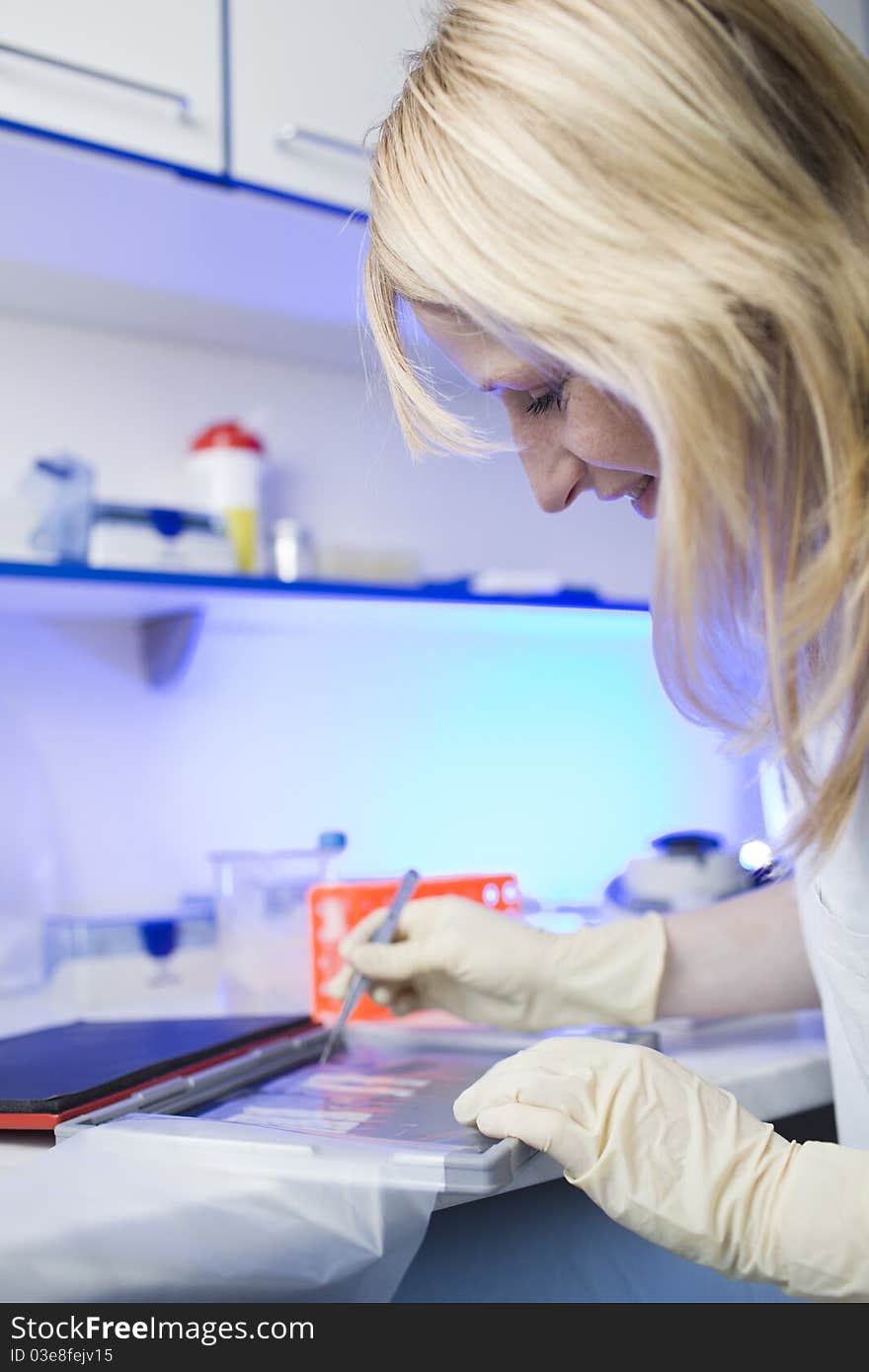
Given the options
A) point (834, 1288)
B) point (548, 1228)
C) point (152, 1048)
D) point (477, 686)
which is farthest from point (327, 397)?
point (834, 1288)

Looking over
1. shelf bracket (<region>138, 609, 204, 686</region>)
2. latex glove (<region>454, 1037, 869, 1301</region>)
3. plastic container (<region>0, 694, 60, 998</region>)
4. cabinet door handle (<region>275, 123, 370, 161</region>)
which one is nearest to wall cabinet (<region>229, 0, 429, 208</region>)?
cabinet door handle (<region>275, 123, 370, 161</region>)

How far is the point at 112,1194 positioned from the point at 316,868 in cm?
84

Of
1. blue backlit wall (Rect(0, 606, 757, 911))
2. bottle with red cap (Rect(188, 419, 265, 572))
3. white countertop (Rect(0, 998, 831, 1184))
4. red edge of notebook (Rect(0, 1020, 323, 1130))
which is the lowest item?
white countertop (Rect(0, 998, 831, 1184))

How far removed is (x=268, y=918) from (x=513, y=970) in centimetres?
43

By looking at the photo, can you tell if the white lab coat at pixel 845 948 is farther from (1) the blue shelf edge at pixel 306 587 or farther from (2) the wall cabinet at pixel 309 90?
(2) the wall cabinet at pixel 309 90

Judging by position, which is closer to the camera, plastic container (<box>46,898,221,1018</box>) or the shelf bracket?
plastic container (<box>46,898,221,1018</box>)

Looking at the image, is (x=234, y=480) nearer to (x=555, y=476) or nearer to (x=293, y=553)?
(x=293, y=553)

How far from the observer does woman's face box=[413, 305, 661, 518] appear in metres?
0.75

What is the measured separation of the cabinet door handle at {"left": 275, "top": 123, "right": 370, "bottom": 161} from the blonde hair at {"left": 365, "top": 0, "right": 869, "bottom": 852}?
20.1 inches

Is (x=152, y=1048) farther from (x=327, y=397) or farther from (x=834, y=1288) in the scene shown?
(x=327, y=397)

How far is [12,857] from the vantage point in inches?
53.0

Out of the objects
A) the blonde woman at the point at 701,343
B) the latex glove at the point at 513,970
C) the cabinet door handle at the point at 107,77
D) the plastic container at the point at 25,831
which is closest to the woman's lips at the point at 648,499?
the blonde woman at the point at 701,343

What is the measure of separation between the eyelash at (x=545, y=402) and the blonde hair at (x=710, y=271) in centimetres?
8

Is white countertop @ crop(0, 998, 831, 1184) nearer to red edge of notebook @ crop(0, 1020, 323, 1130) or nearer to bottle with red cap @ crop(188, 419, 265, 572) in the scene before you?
red edge of notebook @ crop(0, 1020, 323, 1130)
